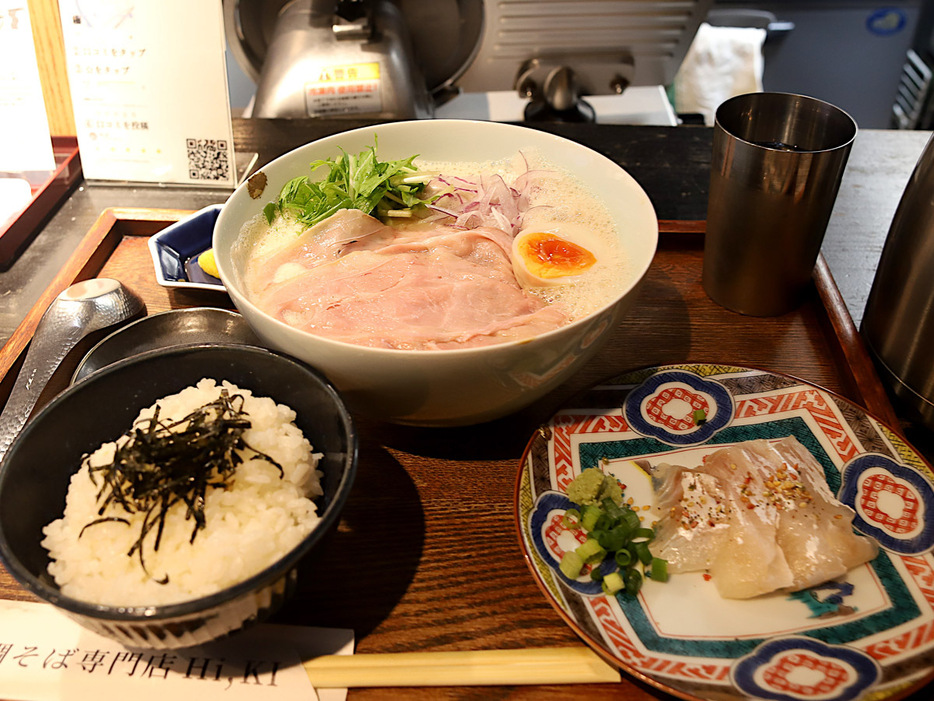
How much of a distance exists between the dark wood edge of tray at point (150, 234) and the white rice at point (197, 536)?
0.71 meters

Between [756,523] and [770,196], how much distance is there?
849mm

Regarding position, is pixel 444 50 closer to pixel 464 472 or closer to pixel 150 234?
pixel 150 234

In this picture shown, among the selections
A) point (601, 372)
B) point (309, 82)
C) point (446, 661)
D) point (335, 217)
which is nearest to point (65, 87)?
point (309, 82)

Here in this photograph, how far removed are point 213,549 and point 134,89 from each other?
178cm

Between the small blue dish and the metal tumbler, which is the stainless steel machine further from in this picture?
the metal tumbler

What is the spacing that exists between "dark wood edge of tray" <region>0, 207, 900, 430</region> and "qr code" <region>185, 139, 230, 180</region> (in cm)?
21

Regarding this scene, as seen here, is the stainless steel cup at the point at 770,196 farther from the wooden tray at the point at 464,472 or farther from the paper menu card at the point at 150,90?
the paper menu card at the point at 150,90

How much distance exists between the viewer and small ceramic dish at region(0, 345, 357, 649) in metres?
0.94

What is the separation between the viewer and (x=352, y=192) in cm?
173

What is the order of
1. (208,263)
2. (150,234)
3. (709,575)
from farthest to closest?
1. (150,234)
2. (208,263)
3. (709,575)

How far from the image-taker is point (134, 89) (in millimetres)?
2219

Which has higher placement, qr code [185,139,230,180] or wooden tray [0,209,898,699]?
qr code [185,139,230,180]

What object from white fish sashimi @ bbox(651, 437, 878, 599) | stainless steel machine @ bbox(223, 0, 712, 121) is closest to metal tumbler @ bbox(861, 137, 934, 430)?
white fish sashimi @ bbox(651, 437, 878, 599)

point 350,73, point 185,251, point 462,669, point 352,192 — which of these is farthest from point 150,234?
point 462,669
